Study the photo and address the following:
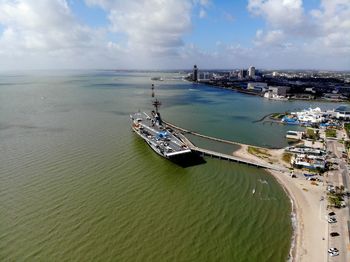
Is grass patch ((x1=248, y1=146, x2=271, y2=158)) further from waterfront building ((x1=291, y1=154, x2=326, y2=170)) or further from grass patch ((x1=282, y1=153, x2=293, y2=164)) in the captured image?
waterfront building ((x1=291, y1=154, x2=326, y2=170))

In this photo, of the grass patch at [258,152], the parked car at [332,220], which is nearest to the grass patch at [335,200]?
the parked car at [332,220]

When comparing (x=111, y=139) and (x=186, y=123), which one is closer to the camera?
(x=111, y=139)

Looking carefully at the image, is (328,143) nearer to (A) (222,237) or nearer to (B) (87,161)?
(A) (222,237)

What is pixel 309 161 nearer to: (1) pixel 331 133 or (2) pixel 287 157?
(2) pixel 287 157

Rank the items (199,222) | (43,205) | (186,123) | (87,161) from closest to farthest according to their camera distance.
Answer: (199,222) < (43,205) < (87,161) < (186,123)

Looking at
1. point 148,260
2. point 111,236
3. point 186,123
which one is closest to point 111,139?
point 186,123

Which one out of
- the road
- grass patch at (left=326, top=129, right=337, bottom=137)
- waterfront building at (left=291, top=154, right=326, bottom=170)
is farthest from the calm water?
grass patch at (left=326, top=129, right=337, bottom=137)

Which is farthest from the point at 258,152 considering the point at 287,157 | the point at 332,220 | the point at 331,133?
the point at 331,133
